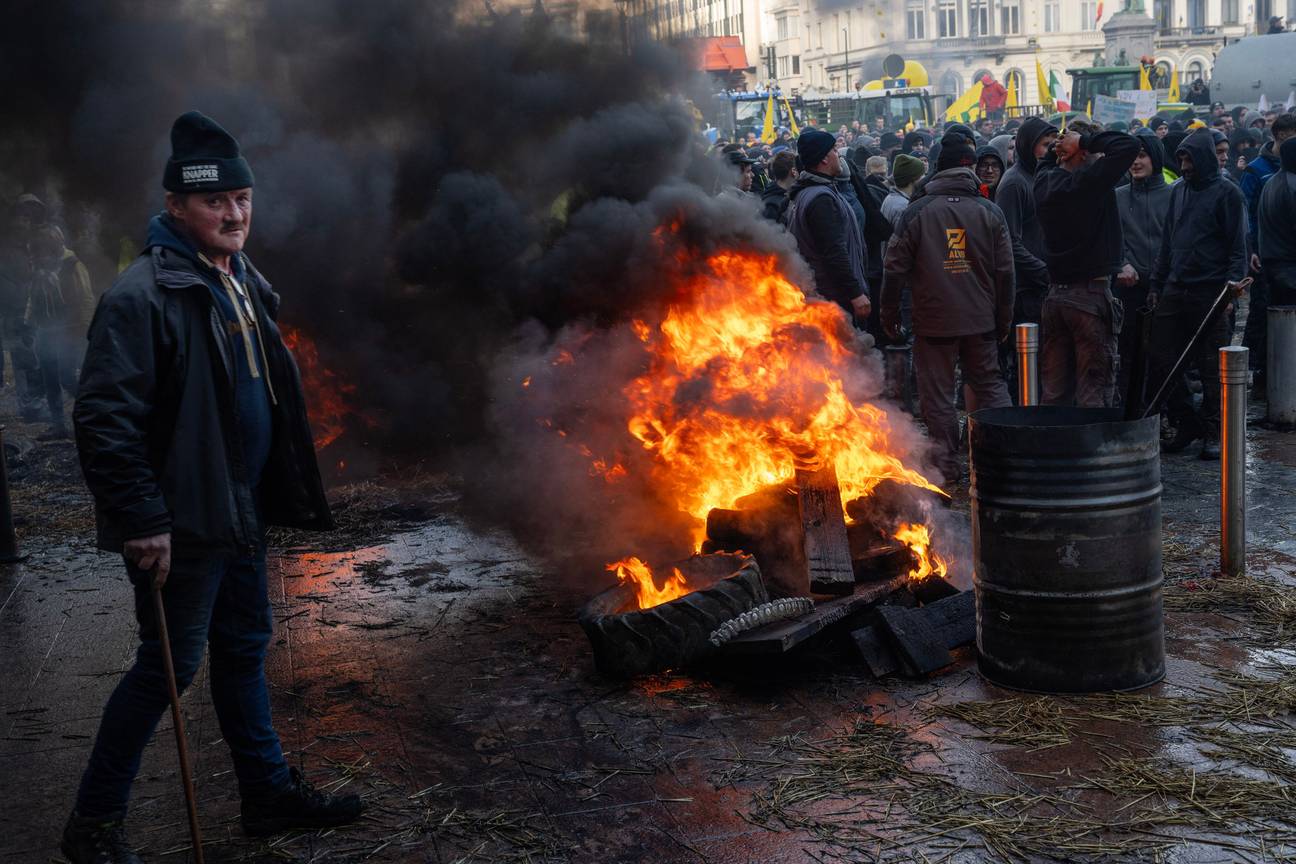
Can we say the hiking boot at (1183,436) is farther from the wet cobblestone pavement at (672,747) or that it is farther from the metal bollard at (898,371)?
the wet cobblestone pavement at (672,747)

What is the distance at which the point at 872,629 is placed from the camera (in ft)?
17.2

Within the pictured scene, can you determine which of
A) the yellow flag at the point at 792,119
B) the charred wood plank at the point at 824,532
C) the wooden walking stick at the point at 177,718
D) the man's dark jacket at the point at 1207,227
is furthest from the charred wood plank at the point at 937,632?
the yellow flag at the point at 792,119

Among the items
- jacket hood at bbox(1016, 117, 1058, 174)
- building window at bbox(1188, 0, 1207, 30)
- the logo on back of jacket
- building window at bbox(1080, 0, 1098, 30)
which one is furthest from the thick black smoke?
building window at bbox(1188, 0, 1207, 30)

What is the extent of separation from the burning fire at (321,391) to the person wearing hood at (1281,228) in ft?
25.9

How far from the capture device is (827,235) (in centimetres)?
912

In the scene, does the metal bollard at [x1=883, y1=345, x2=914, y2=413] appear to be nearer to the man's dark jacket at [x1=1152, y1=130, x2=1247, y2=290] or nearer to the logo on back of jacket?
the man's dark jacket at [x1=1152, y1=130, x2=1247, y2=290]

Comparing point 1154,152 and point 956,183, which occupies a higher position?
point 1154,152

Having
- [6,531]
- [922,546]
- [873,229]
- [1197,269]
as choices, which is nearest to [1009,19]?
[873,229]

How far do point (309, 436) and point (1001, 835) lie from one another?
251 centimetres

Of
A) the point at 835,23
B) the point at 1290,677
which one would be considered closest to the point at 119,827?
the point at 1290,677

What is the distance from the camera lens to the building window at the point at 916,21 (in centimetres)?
8262

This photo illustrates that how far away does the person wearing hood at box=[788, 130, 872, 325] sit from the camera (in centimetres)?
912

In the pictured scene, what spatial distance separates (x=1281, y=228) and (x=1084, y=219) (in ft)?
10.3

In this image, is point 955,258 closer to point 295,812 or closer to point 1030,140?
point 1030,140
